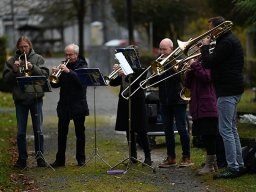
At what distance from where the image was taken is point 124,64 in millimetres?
9961

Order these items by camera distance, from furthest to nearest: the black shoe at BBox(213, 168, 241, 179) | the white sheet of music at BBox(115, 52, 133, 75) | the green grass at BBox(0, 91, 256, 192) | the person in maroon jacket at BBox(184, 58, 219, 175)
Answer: the person in maroon jacket at BBox(184, 58, 219, 175) < the white sheet of music at BBox(115, 52, 133, 75) < the black shoe at BBox(213, 168, 241, 179) < the green grass at BBox(0, 91, 256, 192)

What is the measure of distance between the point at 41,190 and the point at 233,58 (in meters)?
3.02

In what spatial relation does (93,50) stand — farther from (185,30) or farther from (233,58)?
(233,58)

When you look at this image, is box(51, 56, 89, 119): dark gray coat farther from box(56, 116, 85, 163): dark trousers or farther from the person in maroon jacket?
the person in maroon jacket

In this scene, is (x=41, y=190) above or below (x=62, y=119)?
below

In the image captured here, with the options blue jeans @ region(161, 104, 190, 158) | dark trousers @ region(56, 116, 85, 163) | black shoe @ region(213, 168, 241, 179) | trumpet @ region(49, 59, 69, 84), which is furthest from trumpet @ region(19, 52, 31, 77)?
black shoe @ region(213, 168, 241, 179)

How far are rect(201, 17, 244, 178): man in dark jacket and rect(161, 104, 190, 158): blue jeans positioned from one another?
1249 millimetres

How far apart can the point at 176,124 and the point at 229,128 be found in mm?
1442

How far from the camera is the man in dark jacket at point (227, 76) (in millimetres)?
9305

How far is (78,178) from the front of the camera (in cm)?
987

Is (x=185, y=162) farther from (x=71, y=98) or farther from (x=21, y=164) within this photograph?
(x=21, y=164)

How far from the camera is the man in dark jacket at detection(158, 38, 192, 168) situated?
10625 mm

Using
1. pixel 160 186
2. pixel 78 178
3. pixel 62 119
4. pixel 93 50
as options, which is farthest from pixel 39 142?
pixel 93 50

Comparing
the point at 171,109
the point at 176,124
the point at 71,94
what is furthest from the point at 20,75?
the point at 176,124
